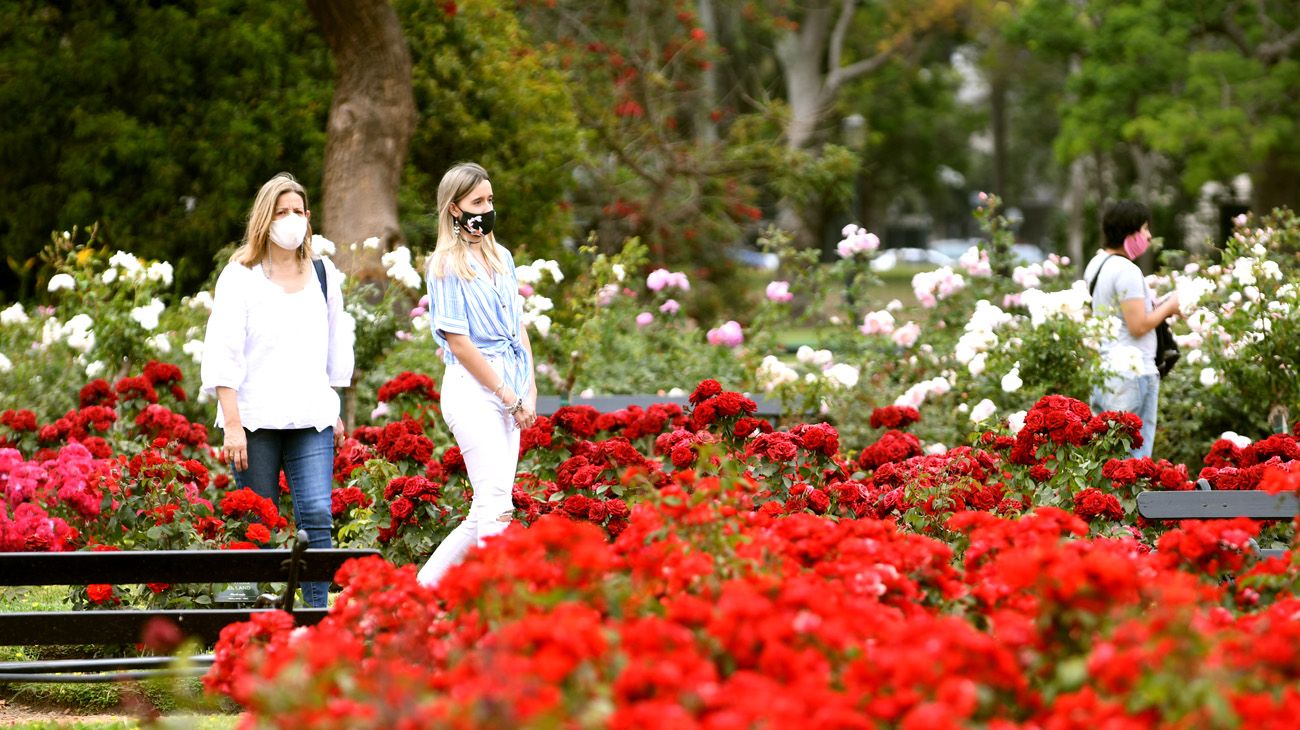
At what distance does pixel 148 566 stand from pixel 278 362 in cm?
109

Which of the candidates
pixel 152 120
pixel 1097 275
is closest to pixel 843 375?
pixel 1097 275

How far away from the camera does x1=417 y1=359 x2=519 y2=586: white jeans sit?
539 centimetres

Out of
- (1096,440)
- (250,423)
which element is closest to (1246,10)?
(1096,440)

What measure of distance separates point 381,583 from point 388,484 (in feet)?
8.87

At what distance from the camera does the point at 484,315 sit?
5430mm

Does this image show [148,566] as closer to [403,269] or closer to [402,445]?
[402,445]

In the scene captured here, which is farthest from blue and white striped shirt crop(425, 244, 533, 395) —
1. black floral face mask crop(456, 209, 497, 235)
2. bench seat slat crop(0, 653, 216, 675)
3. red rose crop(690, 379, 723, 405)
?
bench seat slat crop(0, 653, 216, 675)

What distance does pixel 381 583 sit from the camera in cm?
346

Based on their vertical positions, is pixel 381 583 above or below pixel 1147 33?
below

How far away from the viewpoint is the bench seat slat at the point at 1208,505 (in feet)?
16.2

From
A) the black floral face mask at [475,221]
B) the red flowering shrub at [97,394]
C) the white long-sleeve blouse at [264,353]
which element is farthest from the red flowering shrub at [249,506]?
the red flowering shrub at [97,394]

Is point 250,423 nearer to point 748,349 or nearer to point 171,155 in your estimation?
point 748,349

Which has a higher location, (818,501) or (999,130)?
(999,130)

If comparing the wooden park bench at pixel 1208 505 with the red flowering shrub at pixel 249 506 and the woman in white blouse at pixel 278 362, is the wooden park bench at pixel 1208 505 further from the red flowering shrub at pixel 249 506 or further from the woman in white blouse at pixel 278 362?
the red flowering shrub at pixel 249 506
